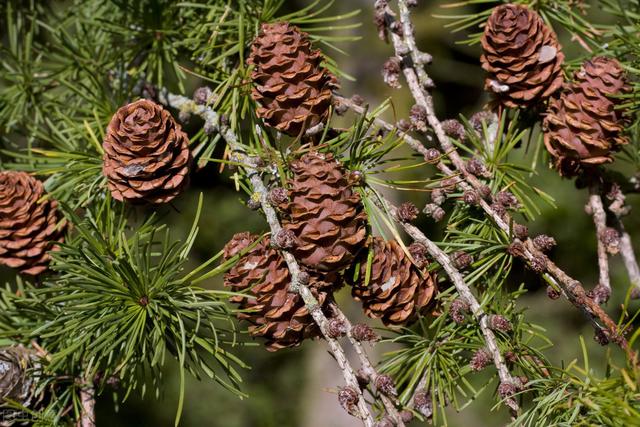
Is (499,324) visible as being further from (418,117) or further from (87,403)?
(87,403)

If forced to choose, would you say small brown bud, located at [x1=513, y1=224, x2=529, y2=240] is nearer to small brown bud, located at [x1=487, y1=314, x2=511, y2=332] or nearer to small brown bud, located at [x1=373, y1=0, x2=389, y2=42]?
small brown bud, located at [x1=487, y1=314, x2=511, y2=332]

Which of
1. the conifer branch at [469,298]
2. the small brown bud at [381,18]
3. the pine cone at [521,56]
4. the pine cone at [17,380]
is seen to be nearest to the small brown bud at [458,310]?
the conifer branch at [469,298]

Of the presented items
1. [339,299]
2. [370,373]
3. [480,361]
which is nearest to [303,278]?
[370,373]

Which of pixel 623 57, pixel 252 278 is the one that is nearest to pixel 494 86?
pixel 623 57

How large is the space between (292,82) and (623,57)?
505 millimetres

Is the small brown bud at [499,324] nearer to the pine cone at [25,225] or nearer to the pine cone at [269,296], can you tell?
the pine cone at [269,296]

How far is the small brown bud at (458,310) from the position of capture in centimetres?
85

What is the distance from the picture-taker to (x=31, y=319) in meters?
1.01

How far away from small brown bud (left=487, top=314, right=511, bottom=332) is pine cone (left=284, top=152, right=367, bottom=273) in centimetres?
19

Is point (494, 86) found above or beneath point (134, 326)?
above

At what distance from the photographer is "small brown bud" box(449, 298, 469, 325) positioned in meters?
0.85

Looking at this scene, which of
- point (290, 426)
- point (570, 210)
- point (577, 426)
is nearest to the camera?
point (577, 426)

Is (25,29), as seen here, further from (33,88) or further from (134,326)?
(134,326)

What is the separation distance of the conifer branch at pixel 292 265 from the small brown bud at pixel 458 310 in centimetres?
15
